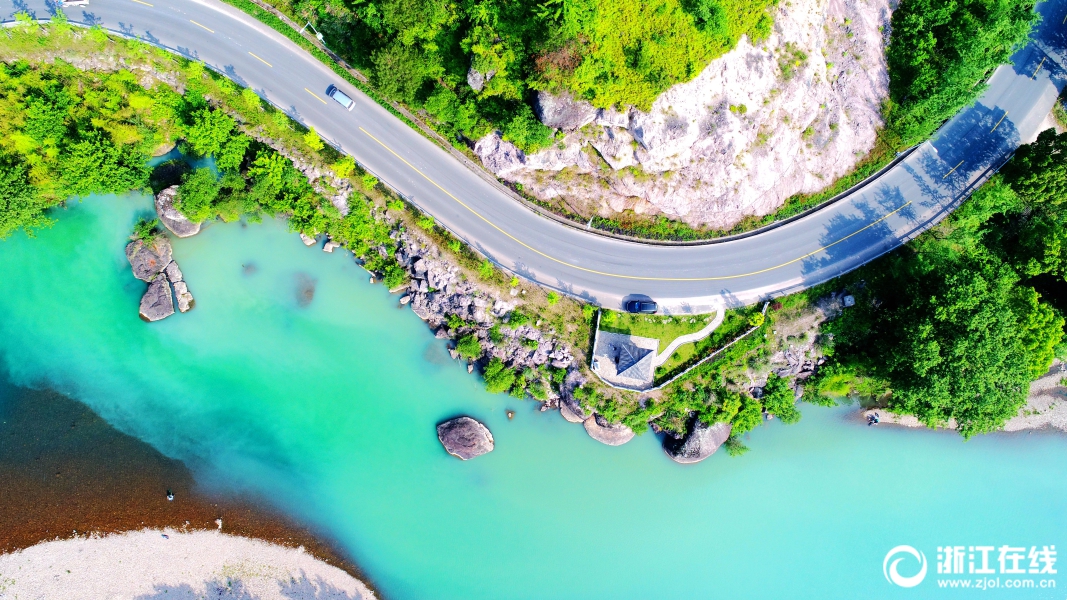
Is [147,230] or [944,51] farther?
[147,230]

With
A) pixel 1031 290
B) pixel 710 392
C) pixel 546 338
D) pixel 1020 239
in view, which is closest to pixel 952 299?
pixel 1031 290

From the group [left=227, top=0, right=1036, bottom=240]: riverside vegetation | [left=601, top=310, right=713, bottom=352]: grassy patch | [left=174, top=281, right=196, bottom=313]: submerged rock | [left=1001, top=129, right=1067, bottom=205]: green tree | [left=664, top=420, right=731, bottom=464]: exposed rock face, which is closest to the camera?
[left=227, top=0, right=1036, bottom=240]: riverside vegetation

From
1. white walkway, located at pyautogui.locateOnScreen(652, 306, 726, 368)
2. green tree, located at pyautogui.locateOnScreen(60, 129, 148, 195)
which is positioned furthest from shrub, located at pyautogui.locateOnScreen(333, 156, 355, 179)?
white walkway, located at pyautogui.locateOnScreen(652, 306, 726, 368)

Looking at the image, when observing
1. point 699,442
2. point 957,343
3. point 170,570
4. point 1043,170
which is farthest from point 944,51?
point 170,570

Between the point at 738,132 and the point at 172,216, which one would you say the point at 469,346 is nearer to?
the point at 738,132

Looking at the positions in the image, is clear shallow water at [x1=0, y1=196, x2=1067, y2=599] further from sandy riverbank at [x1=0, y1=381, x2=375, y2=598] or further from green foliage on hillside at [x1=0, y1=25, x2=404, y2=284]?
green foliage on hillside at [x1=0, y1=25, x2=404, y2=284]

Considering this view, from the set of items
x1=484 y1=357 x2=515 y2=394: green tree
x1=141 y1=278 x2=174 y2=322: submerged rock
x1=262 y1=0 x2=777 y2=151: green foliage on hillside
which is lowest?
x1=141 y1=278 x2=174 y2=322: submerged rock

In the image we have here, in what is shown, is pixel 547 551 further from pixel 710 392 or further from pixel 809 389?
pixel 809 389
